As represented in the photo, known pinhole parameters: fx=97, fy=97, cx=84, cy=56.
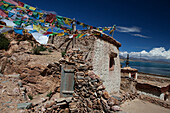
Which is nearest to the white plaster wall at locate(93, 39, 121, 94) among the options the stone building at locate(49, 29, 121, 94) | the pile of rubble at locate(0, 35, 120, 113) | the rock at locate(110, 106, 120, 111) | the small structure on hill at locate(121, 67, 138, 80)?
the stone building at locate(49, 29, 121, 94)

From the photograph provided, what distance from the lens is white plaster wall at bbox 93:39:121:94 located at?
20.9ft

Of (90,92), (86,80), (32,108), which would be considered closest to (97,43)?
(86,80)

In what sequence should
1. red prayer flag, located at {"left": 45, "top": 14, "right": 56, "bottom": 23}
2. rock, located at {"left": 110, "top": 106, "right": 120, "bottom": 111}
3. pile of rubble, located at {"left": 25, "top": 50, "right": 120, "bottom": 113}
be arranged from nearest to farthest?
rock, located at {"left": 110, "top": 106, "right": 120, "bottom": 111} → pile of rubble, located at {"left": 25, "top": 50, "right": 120, "bottom": 113} → red prayer flag, located at {"left": 45, "top": 14, "right": 56, "bottom": 23}

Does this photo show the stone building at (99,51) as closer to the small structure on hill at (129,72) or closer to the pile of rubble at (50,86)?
the pile of rubble at (50,86)

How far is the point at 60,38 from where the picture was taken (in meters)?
8.83

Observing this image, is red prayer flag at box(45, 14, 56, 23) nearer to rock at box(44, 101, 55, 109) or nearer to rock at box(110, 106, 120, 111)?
rock at box(44, 101, 55, 109)

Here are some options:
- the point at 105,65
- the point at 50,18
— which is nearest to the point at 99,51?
the point at 105,65

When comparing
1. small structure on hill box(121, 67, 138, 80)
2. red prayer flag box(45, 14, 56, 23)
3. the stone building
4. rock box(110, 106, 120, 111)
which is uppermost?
red prayer flag box(45, 14, 56, 23)

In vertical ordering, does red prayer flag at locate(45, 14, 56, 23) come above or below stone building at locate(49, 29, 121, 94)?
above

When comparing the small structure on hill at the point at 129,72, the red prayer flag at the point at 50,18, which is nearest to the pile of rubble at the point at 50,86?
the red prayer flag at the point at 50,18

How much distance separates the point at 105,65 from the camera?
23.8 feet

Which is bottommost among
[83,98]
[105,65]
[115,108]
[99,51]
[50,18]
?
[83,98]

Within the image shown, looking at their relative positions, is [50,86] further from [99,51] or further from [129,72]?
[129,72]

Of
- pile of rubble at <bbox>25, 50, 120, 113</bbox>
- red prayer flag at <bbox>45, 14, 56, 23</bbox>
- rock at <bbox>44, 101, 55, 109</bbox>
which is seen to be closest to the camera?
pile of rubble at <bbox>25, 50, 120, 113</bbox>
